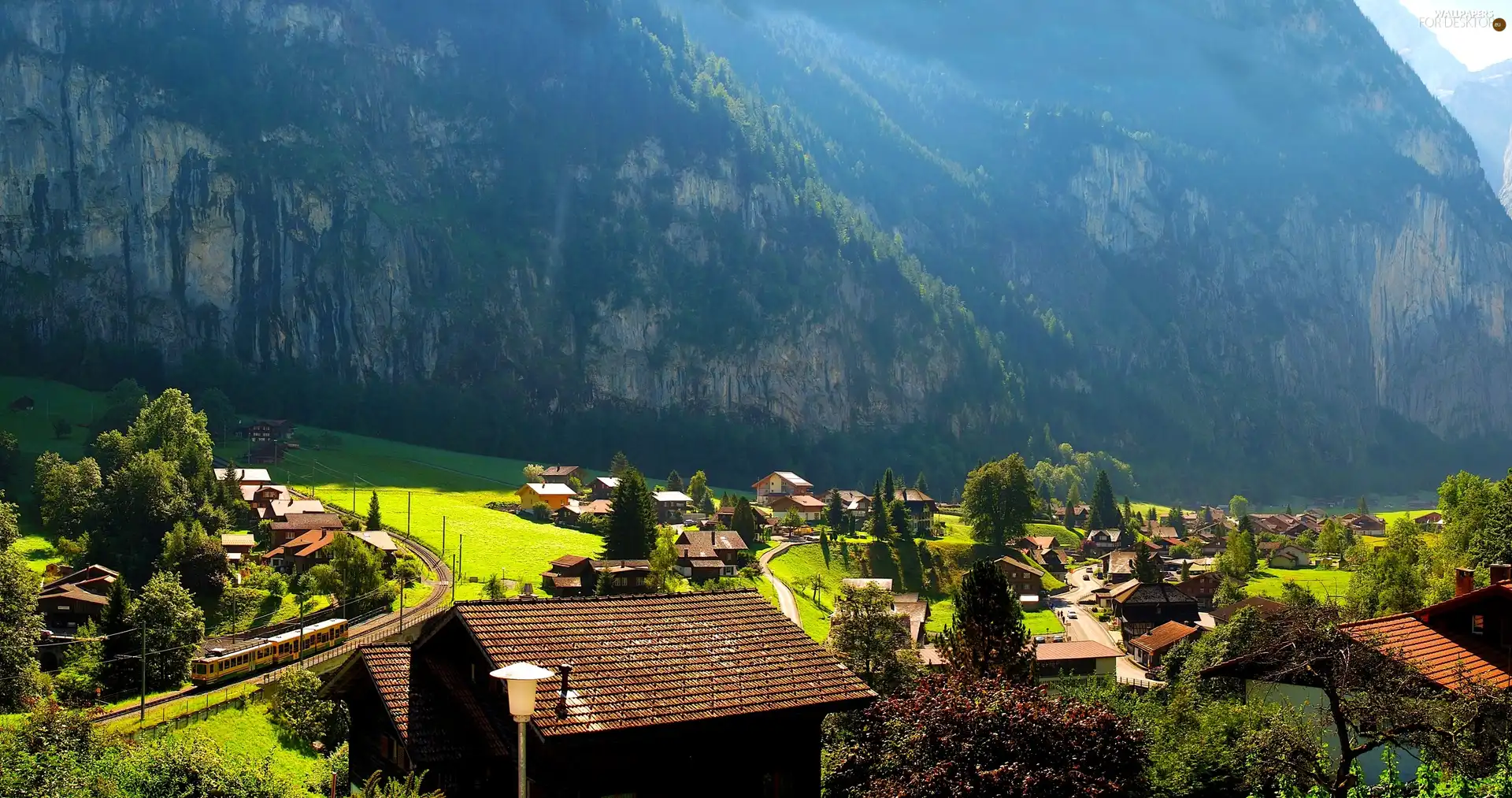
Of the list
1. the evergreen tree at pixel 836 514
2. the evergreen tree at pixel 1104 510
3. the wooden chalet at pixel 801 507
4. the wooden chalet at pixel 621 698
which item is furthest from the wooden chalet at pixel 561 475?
the wooden chalet at pixel 621 698

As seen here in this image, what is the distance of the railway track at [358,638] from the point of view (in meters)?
40.3

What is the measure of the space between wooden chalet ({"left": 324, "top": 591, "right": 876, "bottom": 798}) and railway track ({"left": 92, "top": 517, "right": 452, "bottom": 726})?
63.0 ft

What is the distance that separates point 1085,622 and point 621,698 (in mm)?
61563

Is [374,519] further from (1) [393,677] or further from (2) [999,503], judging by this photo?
(1) [393,677]

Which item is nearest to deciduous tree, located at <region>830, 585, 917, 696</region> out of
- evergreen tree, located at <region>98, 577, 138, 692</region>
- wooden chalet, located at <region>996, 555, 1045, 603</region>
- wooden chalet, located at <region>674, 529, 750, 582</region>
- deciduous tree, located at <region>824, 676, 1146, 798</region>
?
deciduous tree, located at <region>824, 676, 1146, 798</region>

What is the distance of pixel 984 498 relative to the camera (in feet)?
302

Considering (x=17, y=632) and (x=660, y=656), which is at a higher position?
(x=660, y=656)

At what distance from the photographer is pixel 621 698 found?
627 inches

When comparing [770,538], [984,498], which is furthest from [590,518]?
[984,498]

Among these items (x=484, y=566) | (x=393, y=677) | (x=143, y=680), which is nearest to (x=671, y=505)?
(x=484, y=566)

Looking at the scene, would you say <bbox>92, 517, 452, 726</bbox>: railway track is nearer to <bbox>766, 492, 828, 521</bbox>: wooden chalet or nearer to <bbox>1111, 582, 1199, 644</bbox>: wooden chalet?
<bbox>1111, 582, 1199, 644</bbox>: wooden chalet

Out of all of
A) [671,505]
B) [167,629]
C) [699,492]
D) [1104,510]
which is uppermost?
[167,629]

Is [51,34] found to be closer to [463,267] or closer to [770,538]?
[463,267]

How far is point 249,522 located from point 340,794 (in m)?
59.0
